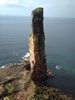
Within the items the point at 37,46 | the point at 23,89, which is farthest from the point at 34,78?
the point at 37,46

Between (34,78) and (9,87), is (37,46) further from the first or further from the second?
(9,87)

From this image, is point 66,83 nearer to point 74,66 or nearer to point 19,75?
point 74,66

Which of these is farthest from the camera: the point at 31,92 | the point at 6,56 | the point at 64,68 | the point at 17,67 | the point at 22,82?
the point at 6,56

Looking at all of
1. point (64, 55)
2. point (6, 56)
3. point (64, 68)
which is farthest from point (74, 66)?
point (6, 56)

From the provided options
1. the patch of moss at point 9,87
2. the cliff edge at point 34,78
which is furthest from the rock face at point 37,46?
the patch of moss at point 9,87

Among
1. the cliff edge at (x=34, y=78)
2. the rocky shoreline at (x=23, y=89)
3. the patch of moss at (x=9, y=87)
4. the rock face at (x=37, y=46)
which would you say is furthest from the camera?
the rock face at (x=37, y=46)

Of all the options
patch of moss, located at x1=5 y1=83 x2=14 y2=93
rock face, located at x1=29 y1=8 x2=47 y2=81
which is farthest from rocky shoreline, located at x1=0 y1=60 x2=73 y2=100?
rock face, located at x1=29 y1=8 x2=47 y2=81

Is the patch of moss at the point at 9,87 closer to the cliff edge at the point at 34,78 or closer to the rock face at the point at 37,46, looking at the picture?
the cliff edge at the point at 34,78

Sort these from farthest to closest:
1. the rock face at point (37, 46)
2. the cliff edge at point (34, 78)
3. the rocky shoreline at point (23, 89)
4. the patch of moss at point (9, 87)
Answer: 1. the rock face at point (37, 46)
2. the patch of moss at point (9, 87)
3. the cliff edge at point (34, 78)
4. the rocky shoreline at point (23, 89)
